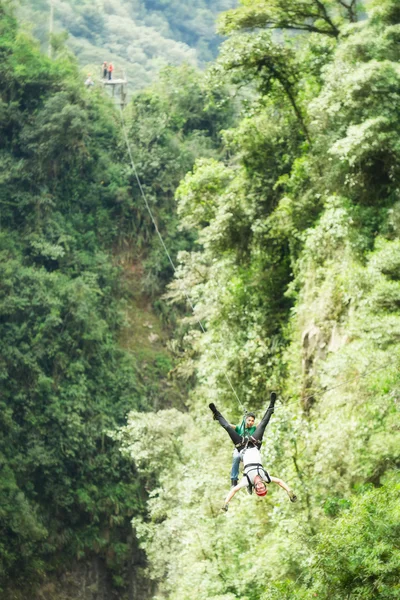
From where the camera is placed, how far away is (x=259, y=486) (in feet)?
26.8

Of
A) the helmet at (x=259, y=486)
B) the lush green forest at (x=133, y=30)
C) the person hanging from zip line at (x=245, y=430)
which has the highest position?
the lush green forest at (x=133, y=30)

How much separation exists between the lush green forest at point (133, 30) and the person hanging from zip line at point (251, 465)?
102 ft

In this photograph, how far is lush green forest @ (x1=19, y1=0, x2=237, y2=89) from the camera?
150 feet

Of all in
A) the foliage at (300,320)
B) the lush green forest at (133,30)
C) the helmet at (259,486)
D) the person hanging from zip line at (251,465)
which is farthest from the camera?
the lush green forest at (133,30)

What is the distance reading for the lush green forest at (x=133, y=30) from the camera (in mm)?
45812

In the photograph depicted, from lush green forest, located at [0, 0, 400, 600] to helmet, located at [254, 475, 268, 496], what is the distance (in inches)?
29.9

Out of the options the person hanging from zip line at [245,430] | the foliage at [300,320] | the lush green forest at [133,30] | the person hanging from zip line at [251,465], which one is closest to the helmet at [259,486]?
the person hanging from zip line at [251,465]

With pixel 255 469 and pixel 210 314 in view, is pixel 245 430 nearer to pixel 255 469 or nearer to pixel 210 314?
pixel 255 469

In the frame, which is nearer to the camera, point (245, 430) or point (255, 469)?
point (255, 469)

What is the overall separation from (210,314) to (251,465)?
37.7 ft

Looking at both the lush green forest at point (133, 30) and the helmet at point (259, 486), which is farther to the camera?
the lush green forest at point (133, 30)

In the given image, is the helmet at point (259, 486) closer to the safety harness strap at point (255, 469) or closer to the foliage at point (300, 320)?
the safety harness strap at point (255, 469)

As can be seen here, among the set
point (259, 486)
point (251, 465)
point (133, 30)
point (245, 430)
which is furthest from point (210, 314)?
point (133, 30)

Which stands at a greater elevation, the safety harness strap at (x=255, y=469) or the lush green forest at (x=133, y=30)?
the lush green forest at (x=133, y=30)
